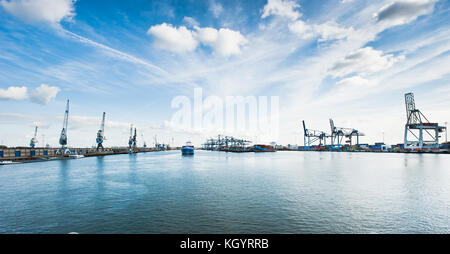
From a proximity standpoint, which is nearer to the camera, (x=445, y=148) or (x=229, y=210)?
(x=229, y=210)

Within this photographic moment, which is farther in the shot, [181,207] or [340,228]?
[181,207]

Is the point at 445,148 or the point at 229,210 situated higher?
the point at 445,148

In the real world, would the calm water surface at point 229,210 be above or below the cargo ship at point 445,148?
below

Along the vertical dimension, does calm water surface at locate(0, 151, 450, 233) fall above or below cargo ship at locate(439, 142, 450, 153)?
below

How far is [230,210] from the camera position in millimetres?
18797

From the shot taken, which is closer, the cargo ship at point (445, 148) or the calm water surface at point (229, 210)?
the calm water surface at point (229, 210)

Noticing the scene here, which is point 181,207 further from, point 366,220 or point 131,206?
point 366,220

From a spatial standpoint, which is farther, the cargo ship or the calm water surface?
the cargo ship

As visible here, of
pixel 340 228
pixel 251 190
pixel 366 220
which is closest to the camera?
pixel 340 228
